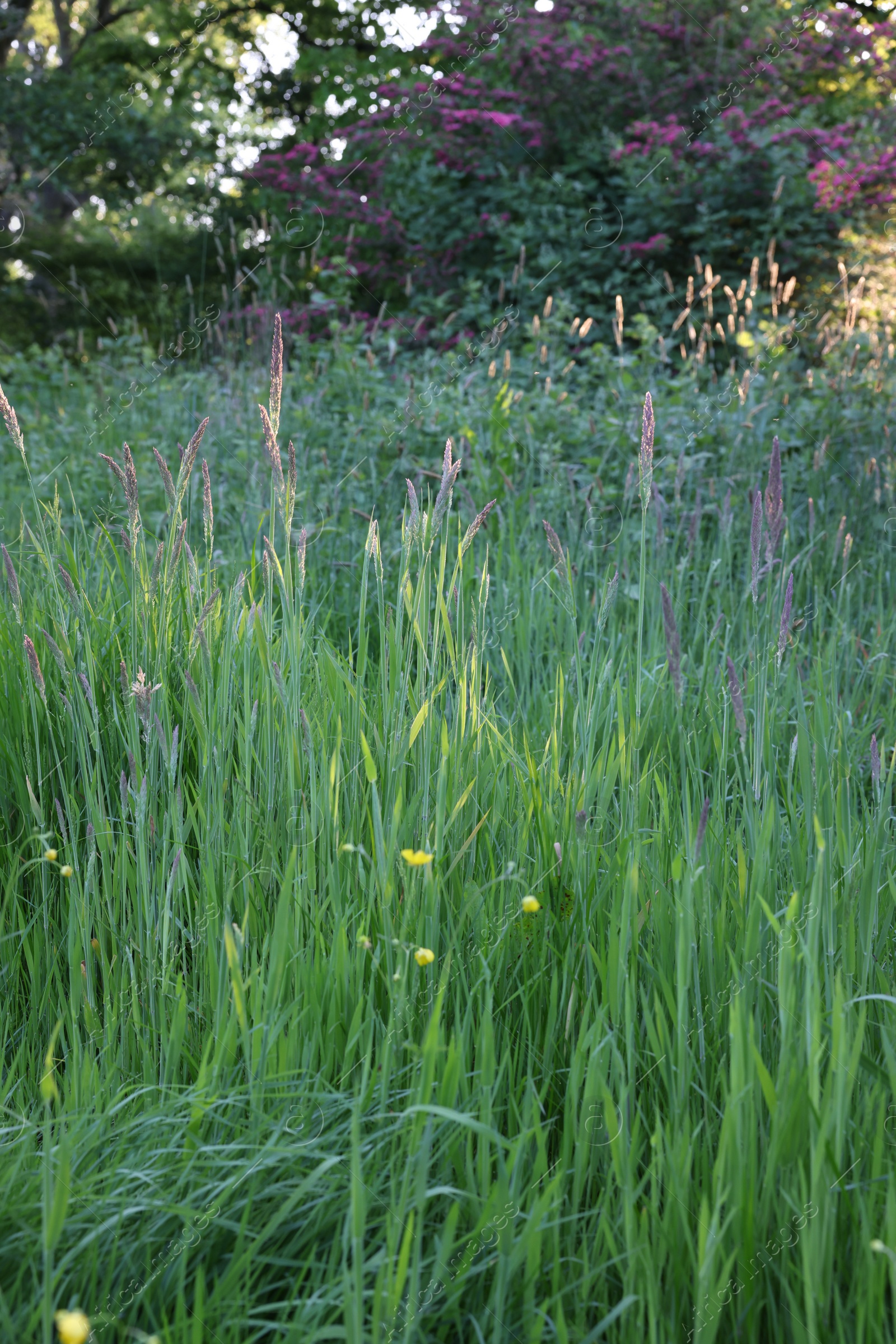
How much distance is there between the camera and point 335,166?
9148 millimetres

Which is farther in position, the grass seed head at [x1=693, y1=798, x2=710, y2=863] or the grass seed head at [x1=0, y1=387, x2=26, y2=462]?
the grass seed head at [x1=0, y1=387, x2=26, y2=462]

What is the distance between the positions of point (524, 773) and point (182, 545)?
72 cm

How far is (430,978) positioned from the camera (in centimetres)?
127

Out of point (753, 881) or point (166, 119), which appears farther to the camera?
point (166, 119)

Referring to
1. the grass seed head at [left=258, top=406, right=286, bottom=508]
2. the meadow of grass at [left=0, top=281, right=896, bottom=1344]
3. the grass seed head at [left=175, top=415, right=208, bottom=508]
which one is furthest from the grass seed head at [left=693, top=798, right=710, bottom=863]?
the grass seed head at [left=175, top=415, right=208, bottom=508]

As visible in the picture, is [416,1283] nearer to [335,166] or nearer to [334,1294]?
[334,1294]

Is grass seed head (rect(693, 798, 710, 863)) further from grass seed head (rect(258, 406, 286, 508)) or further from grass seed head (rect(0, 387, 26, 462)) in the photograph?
grass seed head (rect(0, 387, 26, 462))

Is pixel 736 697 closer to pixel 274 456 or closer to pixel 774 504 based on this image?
pixel 774 504

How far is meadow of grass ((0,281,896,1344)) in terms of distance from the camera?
922 mm

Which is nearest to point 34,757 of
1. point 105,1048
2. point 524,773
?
point 105,1048

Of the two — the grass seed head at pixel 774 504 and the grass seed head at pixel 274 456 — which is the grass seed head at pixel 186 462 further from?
the grass seed head at pixel 774 504

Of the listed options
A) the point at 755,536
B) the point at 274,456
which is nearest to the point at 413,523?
the point at 274,456

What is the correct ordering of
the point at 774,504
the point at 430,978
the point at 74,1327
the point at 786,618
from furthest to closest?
the point at 774,504, the point at 786,618, the point at 430,978, the point at 74,1327

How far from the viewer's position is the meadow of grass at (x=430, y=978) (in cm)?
92
